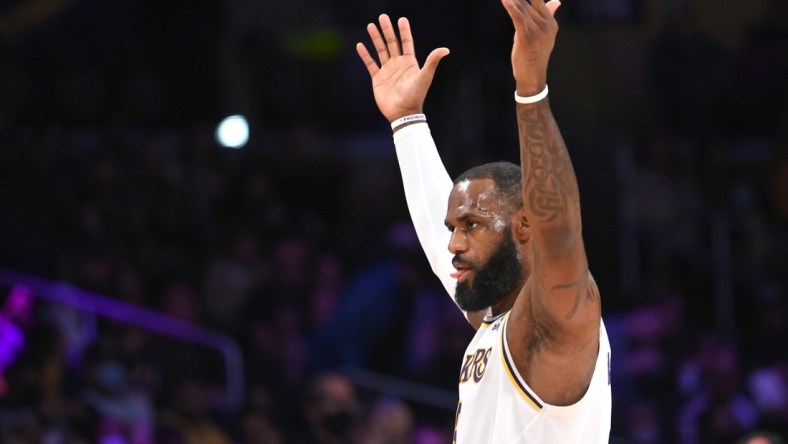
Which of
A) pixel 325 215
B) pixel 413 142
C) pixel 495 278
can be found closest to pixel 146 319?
pixel 325 215

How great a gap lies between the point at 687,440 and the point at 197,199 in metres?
4.01

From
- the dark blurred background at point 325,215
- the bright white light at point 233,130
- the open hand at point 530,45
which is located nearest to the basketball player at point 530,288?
the open hand at point 530,45

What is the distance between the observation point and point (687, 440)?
28.3ft

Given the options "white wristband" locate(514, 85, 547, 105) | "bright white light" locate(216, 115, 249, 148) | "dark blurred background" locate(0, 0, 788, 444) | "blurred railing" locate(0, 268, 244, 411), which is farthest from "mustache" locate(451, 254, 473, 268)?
"bright white light" locate(216, 115, 249, 148)

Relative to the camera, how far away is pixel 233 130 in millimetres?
11523

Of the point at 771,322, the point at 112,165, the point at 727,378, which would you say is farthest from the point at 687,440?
the point at 112,165

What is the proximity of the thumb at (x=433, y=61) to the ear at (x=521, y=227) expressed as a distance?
2.35 feet

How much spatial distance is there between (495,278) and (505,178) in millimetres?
324

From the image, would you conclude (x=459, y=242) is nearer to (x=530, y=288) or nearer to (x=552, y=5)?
(x=530, y=288)

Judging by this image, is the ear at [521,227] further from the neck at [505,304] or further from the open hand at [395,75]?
the open hand at [395,75]

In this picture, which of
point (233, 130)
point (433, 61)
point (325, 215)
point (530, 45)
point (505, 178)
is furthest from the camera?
point (233, 130)

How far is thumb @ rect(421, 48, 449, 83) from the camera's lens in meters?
4.30

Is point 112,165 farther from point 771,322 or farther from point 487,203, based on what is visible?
point 487,203

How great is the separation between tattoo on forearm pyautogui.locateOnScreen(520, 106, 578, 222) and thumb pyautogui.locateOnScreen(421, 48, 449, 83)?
3.40ft
